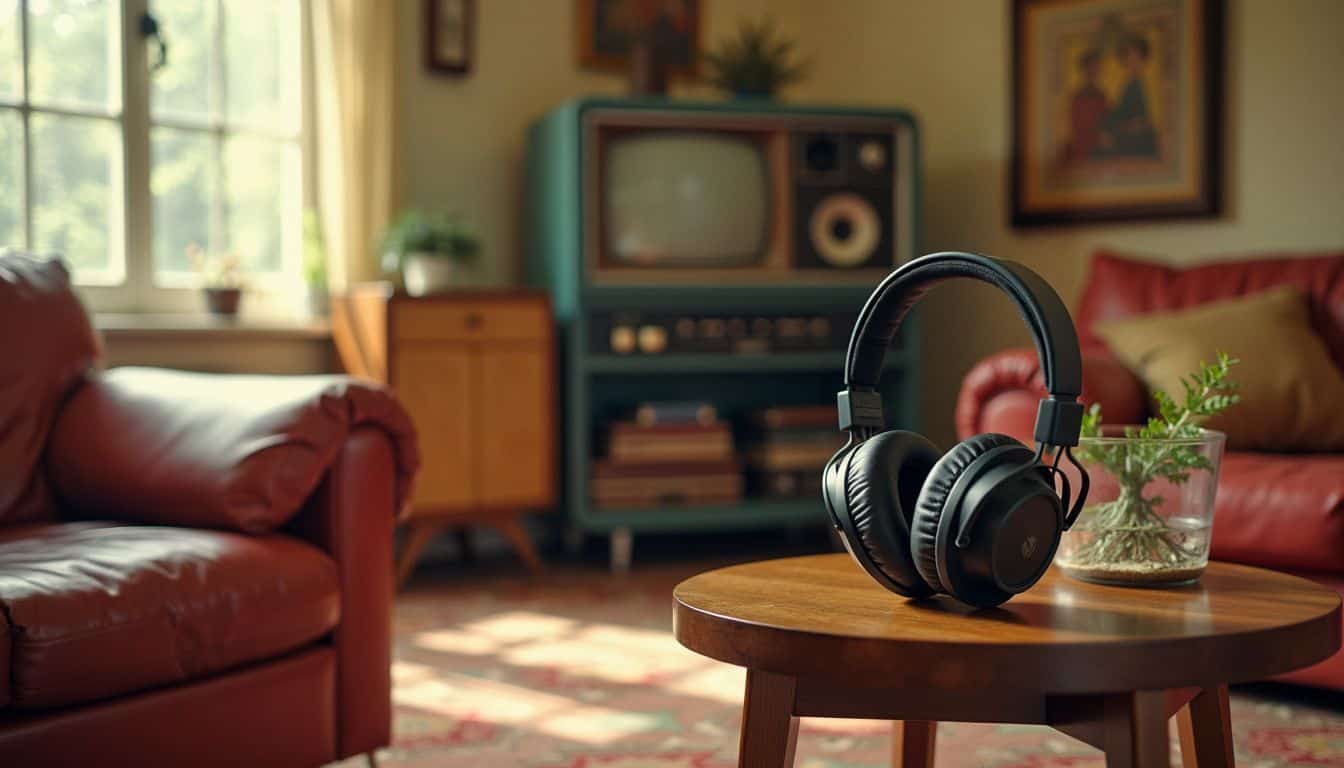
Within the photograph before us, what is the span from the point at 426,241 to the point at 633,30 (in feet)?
3.54

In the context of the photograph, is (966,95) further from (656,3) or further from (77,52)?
(77,52)

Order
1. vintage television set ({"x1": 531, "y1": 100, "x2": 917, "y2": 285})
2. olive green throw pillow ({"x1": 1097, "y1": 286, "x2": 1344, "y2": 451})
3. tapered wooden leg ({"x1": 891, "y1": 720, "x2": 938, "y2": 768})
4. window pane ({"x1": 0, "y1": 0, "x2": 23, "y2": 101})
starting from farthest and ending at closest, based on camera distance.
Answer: vintage television set ({"x1": 531, "y1": 100, "x2": 917, "y2": 285}) → window pane ({"x1": 0, "y1": 0, "x2": 23, "y2": 101}) → olive green throw pillow ({"x1": 1097, "y1": 286, "x2": 1344, "y2": 451}) → tapered wooden leg ({"x1": 891, "y1": 720, "x2": 938, "y2": 768})

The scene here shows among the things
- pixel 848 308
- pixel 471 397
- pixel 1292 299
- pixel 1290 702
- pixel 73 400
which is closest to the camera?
pixel 73 400

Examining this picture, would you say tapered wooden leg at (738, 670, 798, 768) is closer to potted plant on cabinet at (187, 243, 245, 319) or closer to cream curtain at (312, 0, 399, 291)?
potted plant on cabinet at (187, 243, 245, 319)

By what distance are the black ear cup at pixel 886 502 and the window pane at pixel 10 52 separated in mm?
2659

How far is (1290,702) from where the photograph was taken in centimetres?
230

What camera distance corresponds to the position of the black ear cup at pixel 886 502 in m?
1.05

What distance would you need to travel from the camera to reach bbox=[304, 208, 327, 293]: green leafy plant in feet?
A: 11.4

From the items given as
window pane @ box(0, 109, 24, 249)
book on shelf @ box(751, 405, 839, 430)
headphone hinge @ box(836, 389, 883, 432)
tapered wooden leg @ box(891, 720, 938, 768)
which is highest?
window pane @ box(0, 109, 24, 249)

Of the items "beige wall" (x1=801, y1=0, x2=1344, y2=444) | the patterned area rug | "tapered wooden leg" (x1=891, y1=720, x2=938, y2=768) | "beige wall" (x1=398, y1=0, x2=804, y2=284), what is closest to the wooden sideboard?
the patterned area rug

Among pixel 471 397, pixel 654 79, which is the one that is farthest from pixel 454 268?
pixel 654 79

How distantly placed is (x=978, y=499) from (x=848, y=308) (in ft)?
9.06

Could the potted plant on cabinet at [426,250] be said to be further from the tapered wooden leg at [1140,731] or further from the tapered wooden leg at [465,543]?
the tapered wooden leg at [1140,731]

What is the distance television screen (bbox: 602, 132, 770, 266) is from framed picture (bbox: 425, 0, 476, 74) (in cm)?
59
